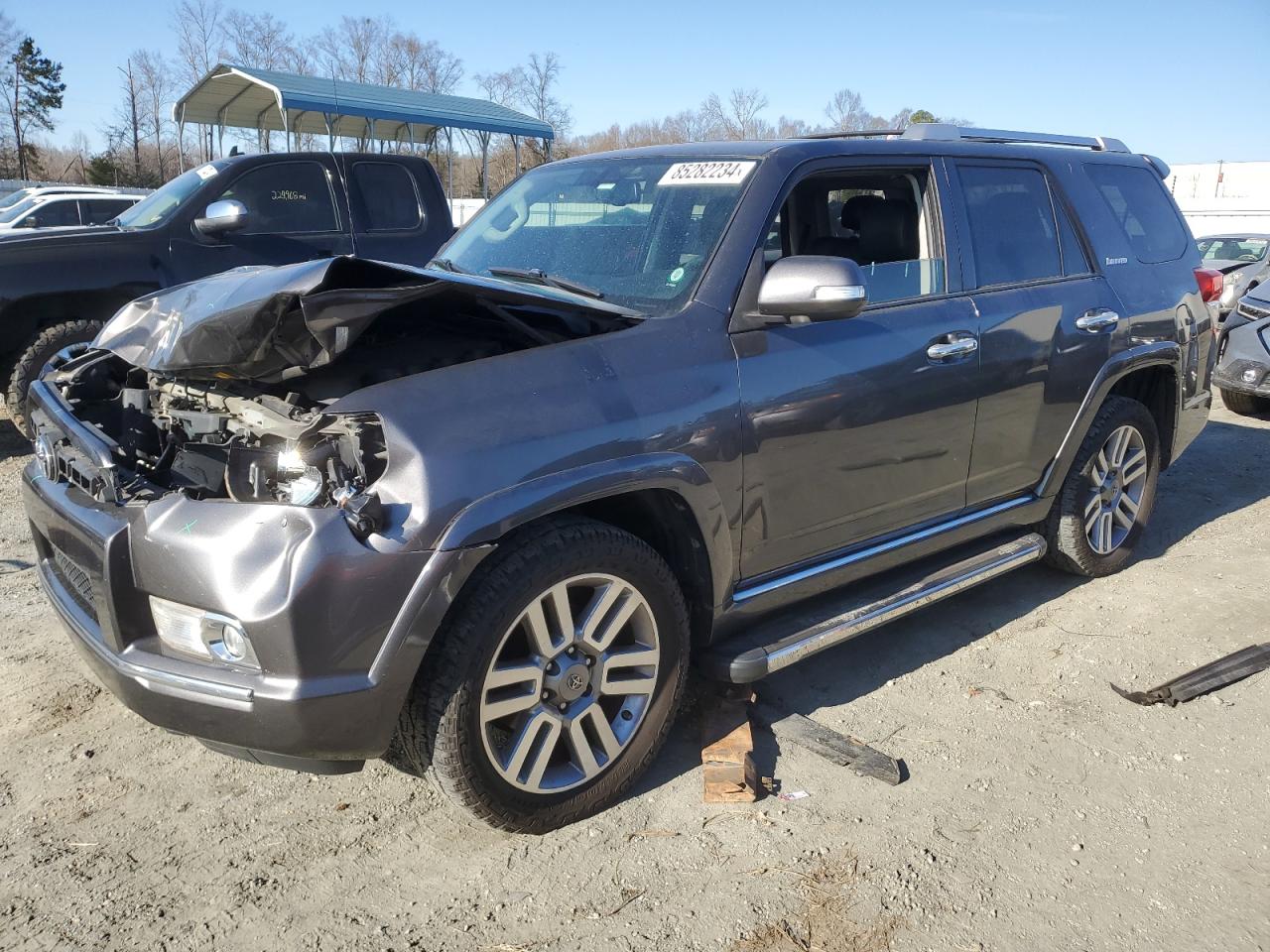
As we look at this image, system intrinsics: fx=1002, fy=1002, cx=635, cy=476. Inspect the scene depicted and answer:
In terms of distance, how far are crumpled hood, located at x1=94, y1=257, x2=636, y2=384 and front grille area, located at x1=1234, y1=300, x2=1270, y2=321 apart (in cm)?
797

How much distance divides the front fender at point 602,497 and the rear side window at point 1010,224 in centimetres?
174

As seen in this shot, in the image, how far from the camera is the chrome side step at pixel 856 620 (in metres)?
3.13

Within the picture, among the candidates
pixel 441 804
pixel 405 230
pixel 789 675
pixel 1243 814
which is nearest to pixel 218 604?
pixel 441 804

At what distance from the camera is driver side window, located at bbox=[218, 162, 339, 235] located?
24.8 ft

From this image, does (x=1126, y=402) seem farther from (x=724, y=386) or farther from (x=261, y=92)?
(x=261, y=92)

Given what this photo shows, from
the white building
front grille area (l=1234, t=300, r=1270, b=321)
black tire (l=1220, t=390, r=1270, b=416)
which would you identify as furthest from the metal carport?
the white building

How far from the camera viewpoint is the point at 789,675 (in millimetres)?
3848

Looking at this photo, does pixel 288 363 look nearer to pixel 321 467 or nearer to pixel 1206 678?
pixel 321 467

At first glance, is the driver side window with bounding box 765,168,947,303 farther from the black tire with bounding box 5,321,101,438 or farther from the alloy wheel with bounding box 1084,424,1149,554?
the black tire with bounding box 5,321,101,438

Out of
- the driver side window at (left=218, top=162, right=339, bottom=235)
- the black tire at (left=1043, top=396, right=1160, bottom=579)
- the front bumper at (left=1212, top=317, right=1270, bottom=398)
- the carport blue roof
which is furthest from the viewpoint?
the carport blue roof

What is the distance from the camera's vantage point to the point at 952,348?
12.0 ft

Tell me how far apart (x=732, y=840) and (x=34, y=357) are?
5.93m

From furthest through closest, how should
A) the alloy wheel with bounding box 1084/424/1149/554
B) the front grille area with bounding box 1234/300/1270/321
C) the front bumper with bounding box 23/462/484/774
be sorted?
the front grille area with bounding box 1234/300/1270/321, the alloy wheel with bounding box 1084/424/1149/554, the front bumper with bounding box 23/462/484/774

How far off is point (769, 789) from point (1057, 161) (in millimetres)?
3143
